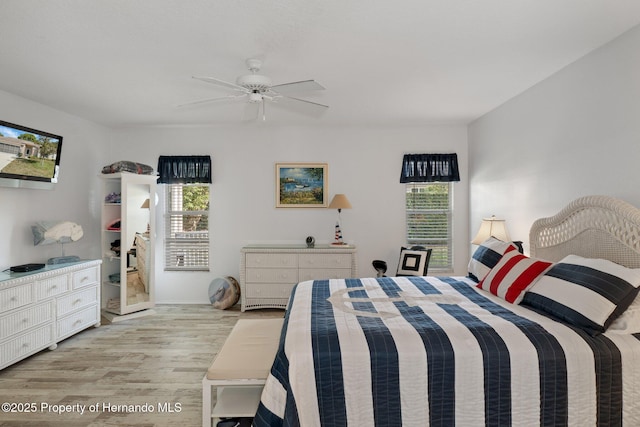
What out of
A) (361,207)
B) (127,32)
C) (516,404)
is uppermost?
(127,32)

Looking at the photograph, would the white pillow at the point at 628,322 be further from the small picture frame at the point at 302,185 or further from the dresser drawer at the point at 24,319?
the dresser drawer at the point at 24,319

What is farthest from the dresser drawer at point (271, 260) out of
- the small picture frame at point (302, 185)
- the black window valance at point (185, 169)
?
the black window valance at point (185, 169)

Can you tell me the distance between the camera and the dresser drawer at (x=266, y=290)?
4.50 metres

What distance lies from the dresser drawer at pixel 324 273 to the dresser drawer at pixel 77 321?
7.82 feet

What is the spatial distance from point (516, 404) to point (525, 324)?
426 millimetres

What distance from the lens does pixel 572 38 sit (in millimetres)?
2418

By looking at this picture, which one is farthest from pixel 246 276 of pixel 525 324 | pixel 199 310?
pixel 525 324

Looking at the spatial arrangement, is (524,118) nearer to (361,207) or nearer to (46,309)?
(361,207)

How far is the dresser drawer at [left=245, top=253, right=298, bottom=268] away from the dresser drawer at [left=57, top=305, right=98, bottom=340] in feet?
5.84

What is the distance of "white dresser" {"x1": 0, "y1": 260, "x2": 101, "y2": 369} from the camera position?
2934 mm

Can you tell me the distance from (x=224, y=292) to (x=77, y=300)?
63.6 inches

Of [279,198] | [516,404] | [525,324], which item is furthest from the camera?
[279,198]

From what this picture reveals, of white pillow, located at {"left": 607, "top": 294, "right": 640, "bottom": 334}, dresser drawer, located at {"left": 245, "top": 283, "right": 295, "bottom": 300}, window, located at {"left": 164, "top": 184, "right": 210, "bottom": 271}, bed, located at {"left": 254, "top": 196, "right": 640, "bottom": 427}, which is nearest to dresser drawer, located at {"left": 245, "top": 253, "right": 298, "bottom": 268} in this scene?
dresser drawer, located at {"left": 245, "top": 283, "right": 295, "bottom": 300}

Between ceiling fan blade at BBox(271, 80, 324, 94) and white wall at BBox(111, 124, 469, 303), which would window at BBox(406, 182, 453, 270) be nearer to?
white wall at BBox(111, 124, 469, 303)
